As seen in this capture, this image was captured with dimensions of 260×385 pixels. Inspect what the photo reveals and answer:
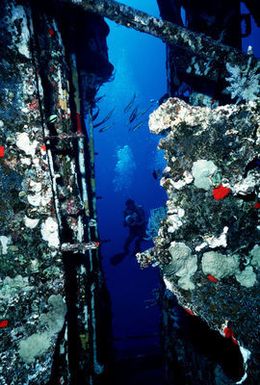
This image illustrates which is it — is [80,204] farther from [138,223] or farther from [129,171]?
[129,171]

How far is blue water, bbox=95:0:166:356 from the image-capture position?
30.5 metres

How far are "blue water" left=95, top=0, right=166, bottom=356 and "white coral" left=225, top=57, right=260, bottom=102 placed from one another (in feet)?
67.0

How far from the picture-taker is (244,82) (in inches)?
112

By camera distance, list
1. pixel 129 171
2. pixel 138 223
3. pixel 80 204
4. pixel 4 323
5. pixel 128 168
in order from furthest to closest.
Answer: pixel 128 168 < pixel 129 171 < pixel 138 223 < pixel 80 204 < pixel 4 323

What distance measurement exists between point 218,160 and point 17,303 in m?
2.28

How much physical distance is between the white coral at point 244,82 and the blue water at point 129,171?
2043 cm

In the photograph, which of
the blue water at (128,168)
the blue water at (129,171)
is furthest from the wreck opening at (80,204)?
the blue water at (128,168)

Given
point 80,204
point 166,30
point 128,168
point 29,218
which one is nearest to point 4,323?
point 29,218

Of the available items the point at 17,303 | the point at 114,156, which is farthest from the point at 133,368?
the point at 114,156

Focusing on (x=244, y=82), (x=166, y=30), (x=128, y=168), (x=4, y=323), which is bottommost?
(x=4, y=323)

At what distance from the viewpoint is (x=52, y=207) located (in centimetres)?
296

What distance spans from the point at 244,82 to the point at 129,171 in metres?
67.8

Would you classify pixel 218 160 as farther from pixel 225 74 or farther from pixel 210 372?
pixel 210 372

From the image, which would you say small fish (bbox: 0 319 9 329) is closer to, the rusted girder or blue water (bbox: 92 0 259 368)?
the rusted girder
